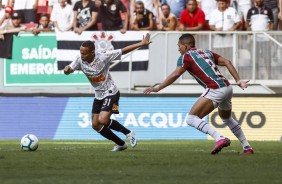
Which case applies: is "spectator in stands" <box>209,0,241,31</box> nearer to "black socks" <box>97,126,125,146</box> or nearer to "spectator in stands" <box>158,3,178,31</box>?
"spectator in stands" <box>158,3,178,31</box>

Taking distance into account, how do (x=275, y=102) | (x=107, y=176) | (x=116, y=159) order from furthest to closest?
(x=275, y=102) < (x=116, y=159) < (x=107, y=176)

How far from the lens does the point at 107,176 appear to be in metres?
11.9

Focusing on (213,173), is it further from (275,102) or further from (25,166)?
(275,102)

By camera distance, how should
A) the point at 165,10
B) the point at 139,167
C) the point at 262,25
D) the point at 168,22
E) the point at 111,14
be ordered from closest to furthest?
the point at 139,167
the point at 262,25
the point at 165,10
the point at 111,14
the point at 168,22

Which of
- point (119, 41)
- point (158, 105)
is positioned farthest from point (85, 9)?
point (158, 105)

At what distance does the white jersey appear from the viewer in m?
17.9

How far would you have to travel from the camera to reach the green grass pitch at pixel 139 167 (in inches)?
453

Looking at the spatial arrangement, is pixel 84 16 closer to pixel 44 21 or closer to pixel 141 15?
pixel 44 21

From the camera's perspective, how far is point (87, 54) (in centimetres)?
1761

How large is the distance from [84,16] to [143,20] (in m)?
1.65

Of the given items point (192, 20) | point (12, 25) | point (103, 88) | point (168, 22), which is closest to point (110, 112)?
point (103, 88)

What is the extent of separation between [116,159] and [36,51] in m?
11.3

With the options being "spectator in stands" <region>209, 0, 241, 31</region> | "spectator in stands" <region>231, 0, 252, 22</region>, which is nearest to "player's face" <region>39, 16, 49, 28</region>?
"spectator in stands" <region>209, 0, 241, 31</region>

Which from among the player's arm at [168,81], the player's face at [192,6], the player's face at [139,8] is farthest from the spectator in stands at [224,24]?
the player's arm at [168,81]
